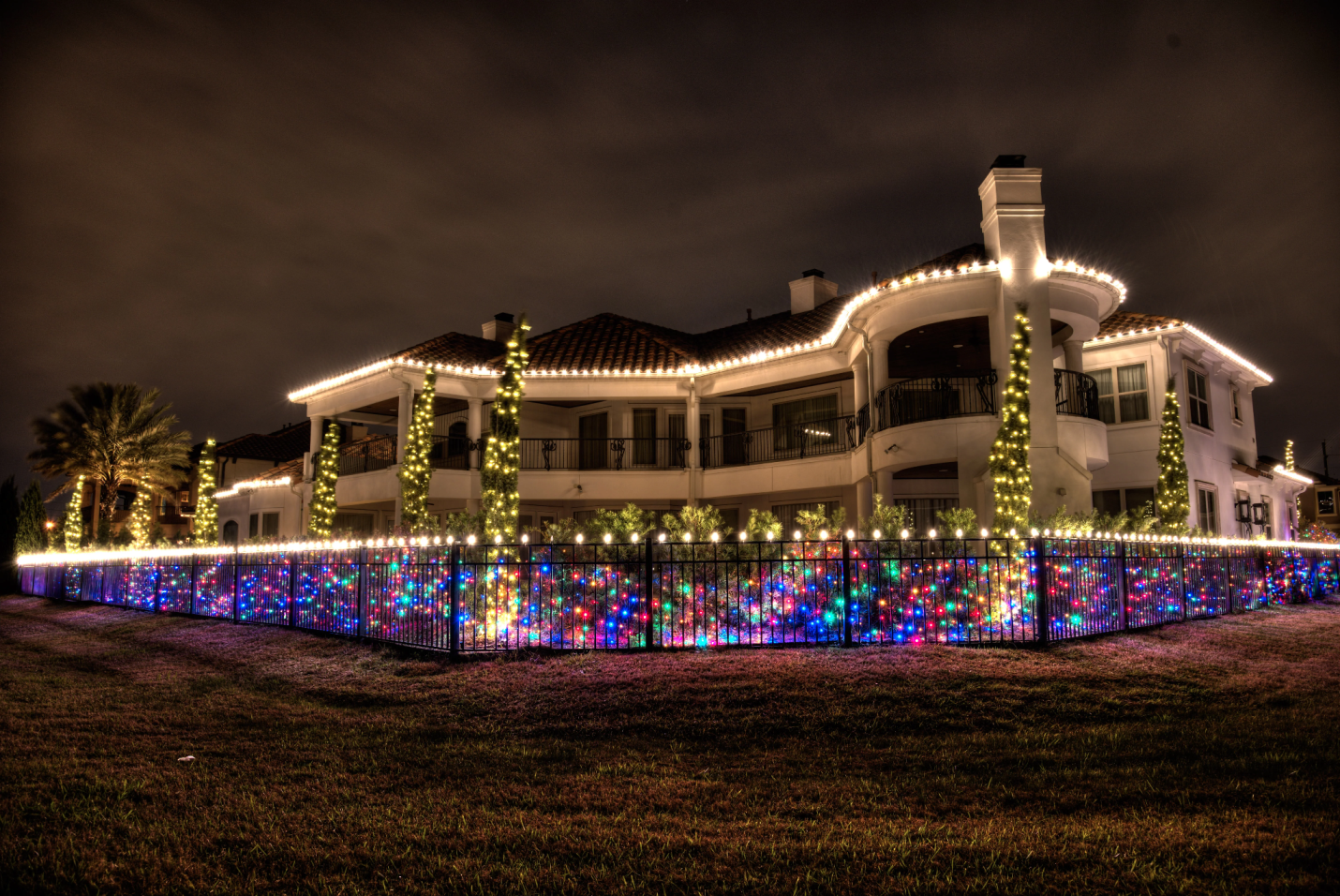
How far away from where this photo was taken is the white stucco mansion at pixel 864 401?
16.0 m

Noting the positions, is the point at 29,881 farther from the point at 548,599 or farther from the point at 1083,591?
the point at 1083,591

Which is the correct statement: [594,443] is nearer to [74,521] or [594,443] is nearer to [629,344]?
[629,344]

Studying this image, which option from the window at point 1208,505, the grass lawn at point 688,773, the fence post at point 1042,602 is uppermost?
the window at point 1208,505

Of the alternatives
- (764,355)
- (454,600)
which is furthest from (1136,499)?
(454,600)

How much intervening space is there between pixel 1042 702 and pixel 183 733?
7255 mm

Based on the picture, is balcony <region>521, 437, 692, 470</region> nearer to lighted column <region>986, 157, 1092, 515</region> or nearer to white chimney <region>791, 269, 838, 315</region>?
white chimney <region>791, 269, 838, 315</region>

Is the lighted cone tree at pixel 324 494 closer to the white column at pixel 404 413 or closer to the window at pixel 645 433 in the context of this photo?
the white column at pixel 404 413

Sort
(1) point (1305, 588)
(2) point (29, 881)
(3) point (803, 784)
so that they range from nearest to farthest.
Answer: (2) point (29, 881)
(3) point (803, 784)
(1) point (1305, 588)

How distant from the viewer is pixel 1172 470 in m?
18.2

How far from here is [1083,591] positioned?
36.3 ft

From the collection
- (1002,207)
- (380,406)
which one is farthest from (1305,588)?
(380,406)

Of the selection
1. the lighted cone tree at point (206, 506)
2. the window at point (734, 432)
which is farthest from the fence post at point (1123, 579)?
the lighted cone tree at point (206, 506)

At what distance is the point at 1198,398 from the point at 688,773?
19970 mm

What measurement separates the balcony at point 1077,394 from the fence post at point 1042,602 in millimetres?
7425
